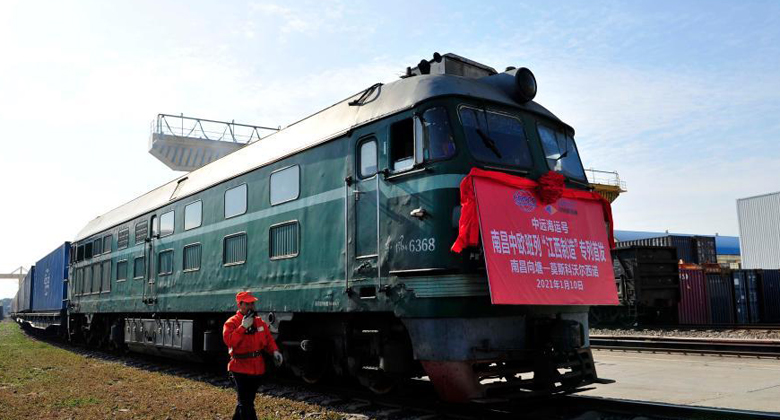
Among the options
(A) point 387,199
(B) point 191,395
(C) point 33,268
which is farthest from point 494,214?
(C) point 33,268

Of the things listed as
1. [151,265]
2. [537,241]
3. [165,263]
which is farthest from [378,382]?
[151,265]

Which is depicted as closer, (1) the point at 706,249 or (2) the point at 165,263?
(2) the point at 165,263

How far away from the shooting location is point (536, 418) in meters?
7.25

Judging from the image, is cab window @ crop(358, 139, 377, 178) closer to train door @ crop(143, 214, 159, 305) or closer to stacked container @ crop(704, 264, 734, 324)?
train door @ crop(143, 214, 159, 305)

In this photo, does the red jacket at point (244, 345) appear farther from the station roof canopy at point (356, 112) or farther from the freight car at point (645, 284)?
the freight car at point (645, 284)

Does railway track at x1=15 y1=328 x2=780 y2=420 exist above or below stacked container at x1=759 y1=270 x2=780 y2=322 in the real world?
below

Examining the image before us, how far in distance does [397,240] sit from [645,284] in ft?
Result: 56.2

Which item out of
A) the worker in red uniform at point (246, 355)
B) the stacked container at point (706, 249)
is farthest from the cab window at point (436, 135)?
the stacked container at point (706, 249)

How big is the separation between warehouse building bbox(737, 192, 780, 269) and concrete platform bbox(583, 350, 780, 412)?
36.5m

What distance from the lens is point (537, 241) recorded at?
7.82 m

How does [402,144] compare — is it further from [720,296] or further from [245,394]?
[720,296]

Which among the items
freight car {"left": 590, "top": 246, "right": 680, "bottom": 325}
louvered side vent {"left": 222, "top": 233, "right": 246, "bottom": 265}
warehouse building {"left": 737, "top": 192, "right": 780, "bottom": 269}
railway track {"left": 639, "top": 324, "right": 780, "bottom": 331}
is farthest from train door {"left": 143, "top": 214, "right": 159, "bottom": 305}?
warehouse building {"left": 737, "top": 192, "right": 780, "bottom": 269}

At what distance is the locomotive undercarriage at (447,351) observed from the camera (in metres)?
7.23

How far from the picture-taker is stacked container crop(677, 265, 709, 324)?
82.6 ft
